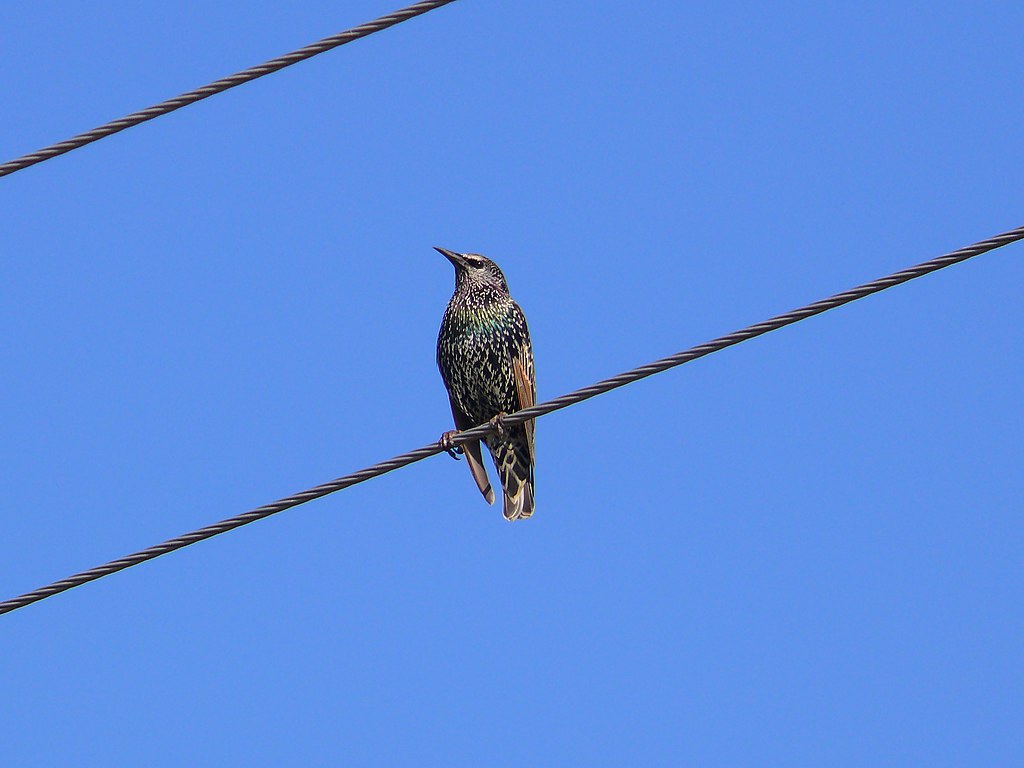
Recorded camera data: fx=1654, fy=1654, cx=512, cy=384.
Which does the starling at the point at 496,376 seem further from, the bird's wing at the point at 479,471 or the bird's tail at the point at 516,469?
the bird's wing at the point at 479,471

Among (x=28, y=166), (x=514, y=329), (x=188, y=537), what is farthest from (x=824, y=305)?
(x=514, y=329)

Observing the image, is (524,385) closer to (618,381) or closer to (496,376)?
(496,376)

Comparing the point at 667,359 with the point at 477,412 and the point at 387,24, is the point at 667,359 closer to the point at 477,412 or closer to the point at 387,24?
the point at 387,24

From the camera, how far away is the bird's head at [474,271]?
8477mm

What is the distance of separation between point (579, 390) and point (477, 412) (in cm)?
322

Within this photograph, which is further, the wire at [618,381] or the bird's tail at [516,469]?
the bird's tail at [516,469]

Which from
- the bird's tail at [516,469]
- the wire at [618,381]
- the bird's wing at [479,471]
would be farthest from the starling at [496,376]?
the wire at [618,381]

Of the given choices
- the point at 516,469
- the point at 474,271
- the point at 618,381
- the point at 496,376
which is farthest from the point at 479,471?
the point at 618,381

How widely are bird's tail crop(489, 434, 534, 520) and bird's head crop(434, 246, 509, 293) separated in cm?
81

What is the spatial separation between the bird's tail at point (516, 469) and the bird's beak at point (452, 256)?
3.11 ft

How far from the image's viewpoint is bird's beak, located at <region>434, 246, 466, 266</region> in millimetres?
8499

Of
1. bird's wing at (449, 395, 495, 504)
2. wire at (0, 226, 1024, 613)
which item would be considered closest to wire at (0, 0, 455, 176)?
wire at (0, 226, 1024, 613)

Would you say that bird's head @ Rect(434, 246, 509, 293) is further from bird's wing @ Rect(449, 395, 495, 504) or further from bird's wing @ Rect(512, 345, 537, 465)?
bird's wing @ Rect(449, 395, 495, 504)

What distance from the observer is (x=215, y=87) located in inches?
181
